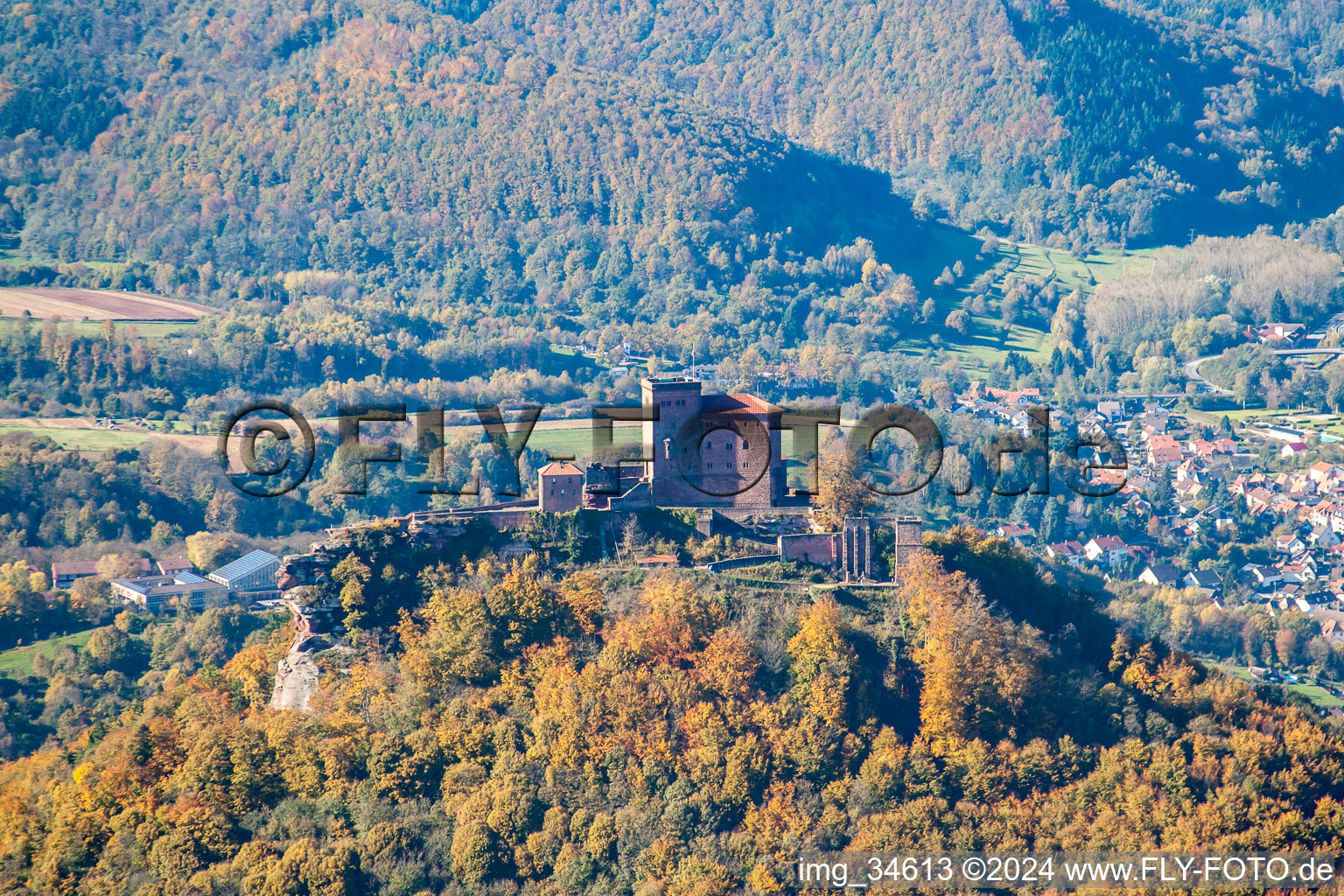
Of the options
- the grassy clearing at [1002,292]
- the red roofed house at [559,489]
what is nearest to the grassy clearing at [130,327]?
the grassy clearing at [1002,292]

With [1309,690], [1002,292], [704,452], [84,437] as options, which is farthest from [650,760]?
[1002,292]

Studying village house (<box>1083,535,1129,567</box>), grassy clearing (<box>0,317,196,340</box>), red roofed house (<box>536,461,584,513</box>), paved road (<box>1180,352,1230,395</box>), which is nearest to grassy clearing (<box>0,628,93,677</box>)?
red roofed house (<box>536,461,584,513</box>)

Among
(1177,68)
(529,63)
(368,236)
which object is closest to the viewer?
(368,236)

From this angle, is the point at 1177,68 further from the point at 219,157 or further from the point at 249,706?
the point at 249,706

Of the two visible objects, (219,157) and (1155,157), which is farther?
(1155,157)

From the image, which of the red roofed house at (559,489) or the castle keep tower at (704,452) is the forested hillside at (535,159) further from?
the red roofed house at (559,489)

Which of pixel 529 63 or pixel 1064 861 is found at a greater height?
pixel 529 63

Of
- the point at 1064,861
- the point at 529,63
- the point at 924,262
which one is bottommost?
the point at 1064,861

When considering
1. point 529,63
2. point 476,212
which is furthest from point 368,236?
point 529,63

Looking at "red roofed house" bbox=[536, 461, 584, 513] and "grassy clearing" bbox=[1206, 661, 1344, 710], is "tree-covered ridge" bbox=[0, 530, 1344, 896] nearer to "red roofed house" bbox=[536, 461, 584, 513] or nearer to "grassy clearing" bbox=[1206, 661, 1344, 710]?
"red roofed house" bbox=[536, 461, 584, 513]
